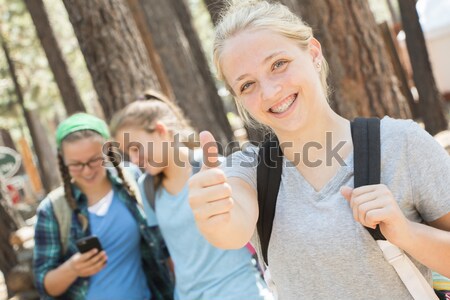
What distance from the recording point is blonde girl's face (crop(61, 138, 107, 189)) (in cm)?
351

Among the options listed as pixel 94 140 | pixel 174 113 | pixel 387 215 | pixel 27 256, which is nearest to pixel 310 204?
pixel 387 215

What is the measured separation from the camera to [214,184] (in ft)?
4.99

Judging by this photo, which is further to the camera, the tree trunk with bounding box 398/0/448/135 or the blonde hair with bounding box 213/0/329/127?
the tree trunk with bounding box 398/0/448/135

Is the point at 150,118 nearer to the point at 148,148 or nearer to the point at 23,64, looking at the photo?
the point at 148,148

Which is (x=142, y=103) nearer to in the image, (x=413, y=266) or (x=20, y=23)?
(x=413, y=266)

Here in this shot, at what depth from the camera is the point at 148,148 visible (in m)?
3.13

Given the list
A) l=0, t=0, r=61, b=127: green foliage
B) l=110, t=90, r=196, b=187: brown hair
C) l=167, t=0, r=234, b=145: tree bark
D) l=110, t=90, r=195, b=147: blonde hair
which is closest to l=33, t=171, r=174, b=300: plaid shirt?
l=110, t=90, r=196, b=187: brown hair

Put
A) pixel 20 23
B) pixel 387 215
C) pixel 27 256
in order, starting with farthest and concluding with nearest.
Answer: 1. pixel 20 23
2. pixel 27 256
3. pixel 387 215

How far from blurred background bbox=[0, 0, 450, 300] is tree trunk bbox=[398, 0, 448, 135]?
0.02m

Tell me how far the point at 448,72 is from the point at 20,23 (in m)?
14.5

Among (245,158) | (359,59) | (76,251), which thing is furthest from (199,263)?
(359,59)

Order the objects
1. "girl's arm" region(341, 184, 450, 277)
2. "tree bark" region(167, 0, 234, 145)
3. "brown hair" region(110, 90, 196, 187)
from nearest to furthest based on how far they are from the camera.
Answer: "girl's arm" region(341, 184, 450, 277), "brown hair" region(110, 90, 196, 187), "tree bark" region(167, 0, 234, 145)

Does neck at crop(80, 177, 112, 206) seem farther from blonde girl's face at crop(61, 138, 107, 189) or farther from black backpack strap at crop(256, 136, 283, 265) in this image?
black backpack strap at crop(256, 136, 283, 265)

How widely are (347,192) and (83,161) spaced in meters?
2.37
